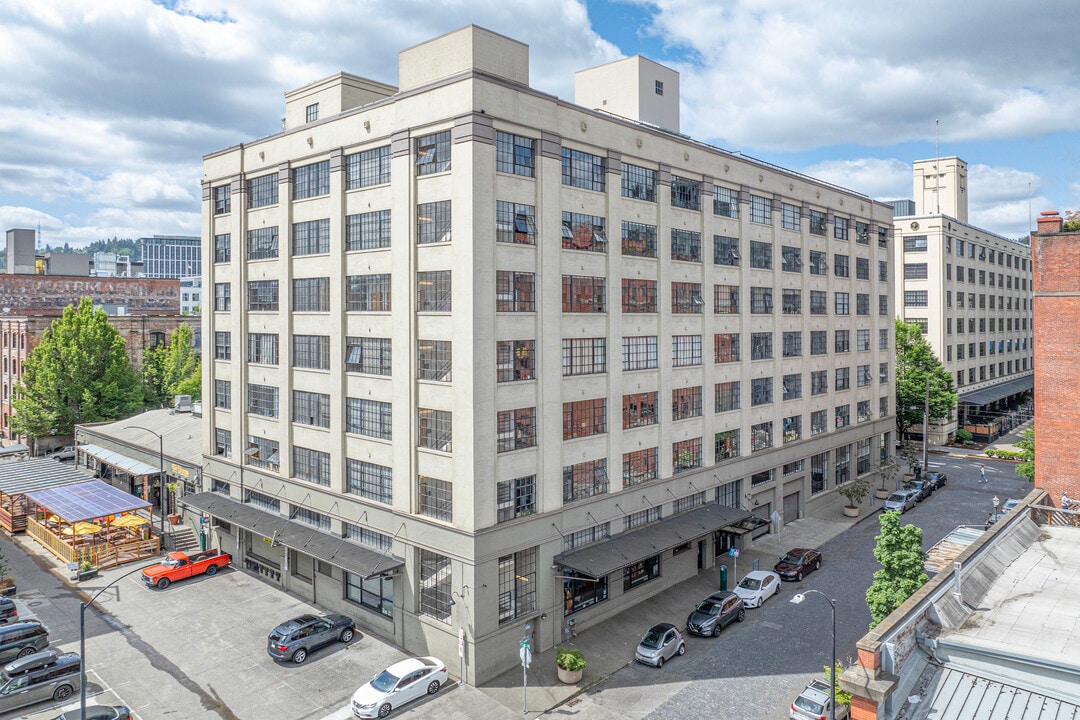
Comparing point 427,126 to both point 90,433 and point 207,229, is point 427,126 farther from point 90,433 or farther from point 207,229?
point 90,433

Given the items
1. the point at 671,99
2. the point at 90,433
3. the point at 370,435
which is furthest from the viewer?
the point at 90,433

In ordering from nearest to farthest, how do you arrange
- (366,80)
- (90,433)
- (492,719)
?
(492,719), (366,80), (90,433)

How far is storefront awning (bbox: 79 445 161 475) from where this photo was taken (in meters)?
54.8

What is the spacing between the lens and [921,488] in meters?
59.8

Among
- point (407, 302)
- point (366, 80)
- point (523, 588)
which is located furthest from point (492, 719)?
point (366, 80)

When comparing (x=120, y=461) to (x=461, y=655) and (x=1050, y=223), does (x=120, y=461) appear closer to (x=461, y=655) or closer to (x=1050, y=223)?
(x=461, y=655)

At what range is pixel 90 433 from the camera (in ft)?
214

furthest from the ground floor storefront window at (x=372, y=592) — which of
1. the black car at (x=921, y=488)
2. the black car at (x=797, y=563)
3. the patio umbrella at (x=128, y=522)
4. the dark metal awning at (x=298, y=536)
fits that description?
the black car at (x=921, y=488)

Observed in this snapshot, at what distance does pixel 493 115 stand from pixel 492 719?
83.5 feet

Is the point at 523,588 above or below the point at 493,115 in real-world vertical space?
below

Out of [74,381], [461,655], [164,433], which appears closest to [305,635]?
[461,655]

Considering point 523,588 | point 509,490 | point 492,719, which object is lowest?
point 492,719

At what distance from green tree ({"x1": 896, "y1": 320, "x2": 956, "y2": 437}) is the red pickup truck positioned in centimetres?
6605

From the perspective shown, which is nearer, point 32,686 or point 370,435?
point 32,686
